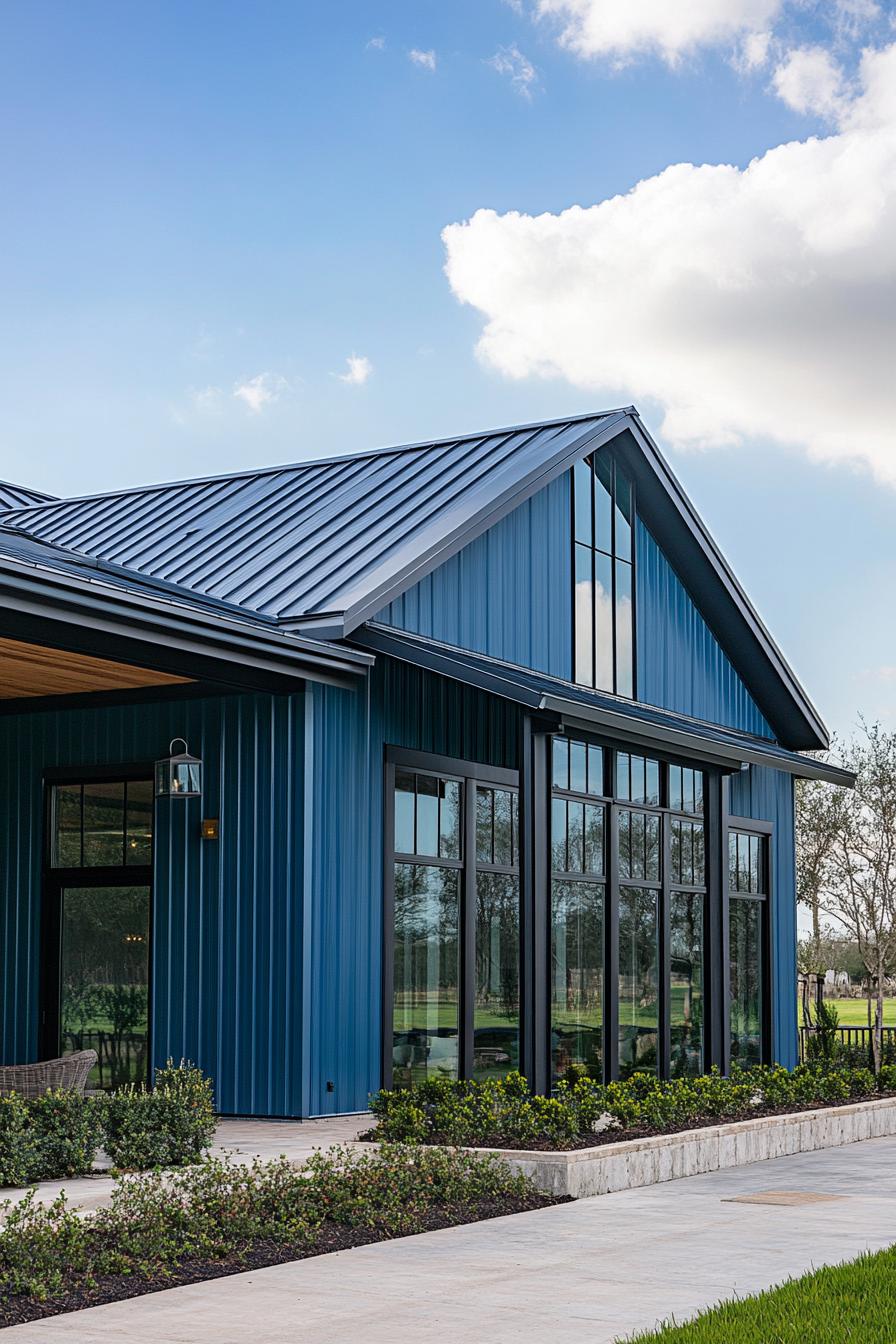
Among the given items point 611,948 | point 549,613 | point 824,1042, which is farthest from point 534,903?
point 824,1042

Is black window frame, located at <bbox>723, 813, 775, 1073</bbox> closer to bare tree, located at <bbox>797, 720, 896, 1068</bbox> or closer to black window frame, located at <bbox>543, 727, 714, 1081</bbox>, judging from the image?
black window frame, located at <bbox>543, 727, 714, 1081</bbox>

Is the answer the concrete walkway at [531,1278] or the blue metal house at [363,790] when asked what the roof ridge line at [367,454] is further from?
the concrete walkway at [531,1278]

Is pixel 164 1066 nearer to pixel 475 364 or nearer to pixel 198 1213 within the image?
pixel 198 1213

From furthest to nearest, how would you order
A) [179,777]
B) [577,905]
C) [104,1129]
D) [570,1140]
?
[577,905]
[179,777]
[570,1140]
[104,1129]

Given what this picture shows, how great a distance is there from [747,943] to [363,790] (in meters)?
8.13

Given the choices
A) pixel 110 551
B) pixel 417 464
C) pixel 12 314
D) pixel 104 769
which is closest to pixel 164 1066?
pixel 104 769

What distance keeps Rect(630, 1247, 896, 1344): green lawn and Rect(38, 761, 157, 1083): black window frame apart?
298 inches

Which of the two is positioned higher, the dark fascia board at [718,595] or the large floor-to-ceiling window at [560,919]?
the dark fascia board at [718,595]

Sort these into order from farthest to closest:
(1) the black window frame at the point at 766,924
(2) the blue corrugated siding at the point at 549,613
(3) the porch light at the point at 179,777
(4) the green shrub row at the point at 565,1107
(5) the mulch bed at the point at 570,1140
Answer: (1) the black window frame at the point at 766,924
(2) the blue corrugated siding at the point at 549,613
(3) the porch light at the point at 179,777
(4) the green shrub row at the point at 565,1107
(5) the mulch bed at the point at 570,1140

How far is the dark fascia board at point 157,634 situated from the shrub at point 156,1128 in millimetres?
3028

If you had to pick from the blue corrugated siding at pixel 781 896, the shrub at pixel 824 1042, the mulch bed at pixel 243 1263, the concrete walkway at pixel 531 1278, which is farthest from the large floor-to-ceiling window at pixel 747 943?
the mulch bed at pixel 243 1263

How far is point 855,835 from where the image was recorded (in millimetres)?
34969

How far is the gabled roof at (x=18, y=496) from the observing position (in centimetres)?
2083

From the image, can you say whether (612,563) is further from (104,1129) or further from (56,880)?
(104,1129)
